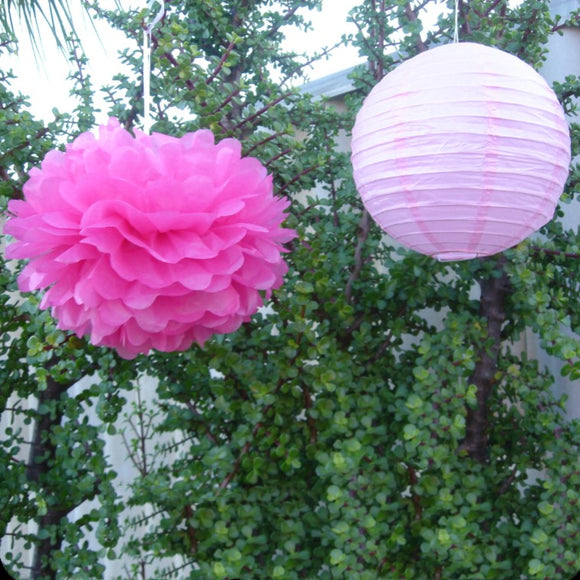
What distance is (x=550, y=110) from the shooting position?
868 millimetres

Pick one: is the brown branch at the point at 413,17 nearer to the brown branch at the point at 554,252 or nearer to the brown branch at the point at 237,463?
the brown branch at the point at 554,252

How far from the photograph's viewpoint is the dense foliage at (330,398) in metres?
1.12

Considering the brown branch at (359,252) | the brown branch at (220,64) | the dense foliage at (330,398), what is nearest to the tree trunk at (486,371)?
the dense foliage at (330,398)

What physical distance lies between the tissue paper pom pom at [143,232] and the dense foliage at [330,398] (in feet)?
1.22

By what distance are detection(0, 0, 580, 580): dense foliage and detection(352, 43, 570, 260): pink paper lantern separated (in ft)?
1.00

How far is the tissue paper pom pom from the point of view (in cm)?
74

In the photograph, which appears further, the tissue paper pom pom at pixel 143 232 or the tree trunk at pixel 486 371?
the tree trunk at pixel 486 371

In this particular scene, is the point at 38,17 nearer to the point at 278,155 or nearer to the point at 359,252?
the point at 278,155

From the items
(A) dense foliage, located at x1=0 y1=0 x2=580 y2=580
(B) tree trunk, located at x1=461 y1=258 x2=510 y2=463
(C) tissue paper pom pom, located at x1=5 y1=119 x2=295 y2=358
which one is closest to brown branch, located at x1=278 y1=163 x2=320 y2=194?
(A) dense foliage, located at x1=0 y1=0 x2=580 y2=580

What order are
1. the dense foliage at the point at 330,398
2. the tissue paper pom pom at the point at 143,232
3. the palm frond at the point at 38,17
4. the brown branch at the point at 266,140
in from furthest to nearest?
the palm frond at the point at 38,17 < the brown branch at the point at 266,140 < the dense foliage at the point at 330,398 < the tissue paper pom pom at the point at 143,232

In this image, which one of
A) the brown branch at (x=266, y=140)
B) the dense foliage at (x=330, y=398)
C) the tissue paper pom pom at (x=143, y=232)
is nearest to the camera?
the tissue paper pom pom at (x=143, y=232)

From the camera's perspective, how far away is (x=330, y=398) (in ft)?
3.94

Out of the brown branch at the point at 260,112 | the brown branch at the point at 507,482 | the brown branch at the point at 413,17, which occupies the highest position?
the brown branch at the point at 413,17

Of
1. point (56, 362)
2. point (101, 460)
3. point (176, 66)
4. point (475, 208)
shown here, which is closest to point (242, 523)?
point (101, 460)
